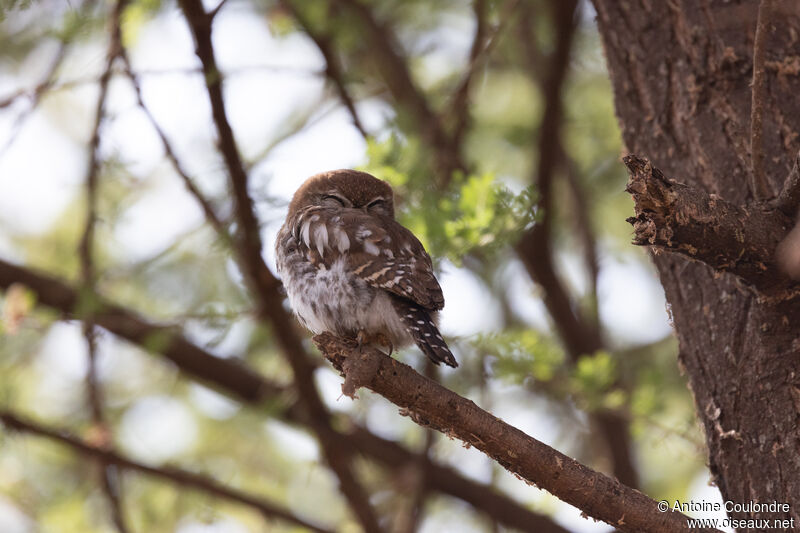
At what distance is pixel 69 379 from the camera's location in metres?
7.30

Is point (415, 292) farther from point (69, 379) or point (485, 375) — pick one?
point (69, 379)

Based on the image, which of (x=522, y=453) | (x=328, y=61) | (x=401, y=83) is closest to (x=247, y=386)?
(x=328, y=61)

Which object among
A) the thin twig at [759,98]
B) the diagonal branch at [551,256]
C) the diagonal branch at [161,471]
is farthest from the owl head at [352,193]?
the thin twig at [759,98]

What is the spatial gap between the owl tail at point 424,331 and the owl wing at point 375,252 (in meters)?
0.04

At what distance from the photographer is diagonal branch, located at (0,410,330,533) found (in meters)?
4.79

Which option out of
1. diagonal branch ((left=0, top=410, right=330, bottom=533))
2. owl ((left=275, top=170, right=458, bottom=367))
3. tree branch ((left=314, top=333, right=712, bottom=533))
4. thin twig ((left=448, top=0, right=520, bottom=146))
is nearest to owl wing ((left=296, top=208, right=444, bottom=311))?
owl ((left=275, top=170, right=458, bottom=367))

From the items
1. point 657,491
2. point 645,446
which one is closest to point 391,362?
point 657,491

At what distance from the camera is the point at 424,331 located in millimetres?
3381

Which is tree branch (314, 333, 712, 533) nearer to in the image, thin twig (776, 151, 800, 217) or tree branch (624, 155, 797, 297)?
tree branch (624, 155, 797, 297)

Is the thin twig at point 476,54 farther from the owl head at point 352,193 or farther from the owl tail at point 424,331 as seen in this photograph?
the owl tail at point 424,331

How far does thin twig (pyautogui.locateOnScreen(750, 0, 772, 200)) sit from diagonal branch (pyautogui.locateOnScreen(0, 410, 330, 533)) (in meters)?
2.95

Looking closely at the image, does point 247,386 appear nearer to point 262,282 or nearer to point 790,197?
point 262,282

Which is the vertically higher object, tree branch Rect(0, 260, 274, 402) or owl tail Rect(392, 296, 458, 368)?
tree branch Rect(0, 260, 274, 402)

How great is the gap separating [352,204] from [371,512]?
5.49 feet
